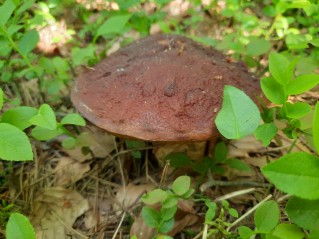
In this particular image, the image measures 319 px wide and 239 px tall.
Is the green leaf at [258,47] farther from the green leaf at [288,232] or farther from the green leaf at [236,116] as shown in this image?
the green leaf at [288,232]

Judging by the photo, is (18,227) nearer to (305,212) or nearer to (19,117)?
(19,117)

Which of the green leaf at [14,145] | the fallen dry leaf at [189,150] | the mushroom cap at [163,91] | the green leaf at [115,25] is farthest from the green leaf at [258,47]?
the green leaf at [14,145]

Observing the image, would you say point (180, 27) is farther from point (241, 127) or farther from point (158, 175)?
point (241, 127)

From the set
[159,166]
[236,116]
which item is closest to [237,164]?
[159,166]

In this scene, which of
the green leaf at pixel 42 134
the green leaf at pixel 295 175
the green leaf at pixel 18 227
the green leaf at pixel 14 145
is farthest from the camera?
the green leaf at pixel 42 134

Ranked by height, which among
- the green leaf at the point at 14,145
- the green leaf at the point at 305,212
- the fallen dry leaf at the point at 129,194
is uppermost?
the green leaf at the point at 14,145

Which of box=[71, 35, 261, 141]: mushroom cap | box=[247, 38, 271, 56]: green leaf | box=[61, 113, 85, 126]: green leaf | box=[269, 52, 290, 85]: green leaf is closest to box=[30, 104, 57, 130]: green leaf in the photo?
box=[61, 113, 85, 126]: green leaf
